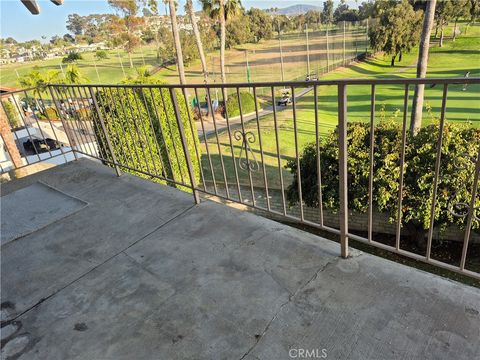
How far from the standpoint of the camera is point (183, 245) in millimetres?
2314

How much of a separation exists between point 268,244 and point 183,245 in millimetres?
621

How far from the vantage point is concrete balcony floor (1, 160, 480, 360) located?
147 cm

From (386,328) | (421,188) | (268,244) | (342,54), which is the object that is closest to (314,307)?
(386,328)

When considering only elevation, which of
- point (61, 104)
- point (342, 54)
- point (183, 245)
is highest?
point (61, 104)

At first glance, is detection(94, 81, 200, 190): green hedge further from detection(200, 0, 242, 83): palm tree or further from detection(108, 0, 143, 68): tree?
detection(108, 0, 143, 68): tree

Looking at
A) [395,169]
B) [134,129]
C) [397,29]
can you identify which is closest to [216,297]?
[134,129]

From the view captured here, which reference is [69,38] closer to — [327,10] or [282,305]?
[327,10]

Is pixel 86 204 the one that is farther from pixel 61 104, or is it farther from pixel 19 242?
pixel 61 104

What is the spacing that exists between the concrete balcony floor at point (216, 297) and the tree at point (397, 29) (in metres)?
36.0

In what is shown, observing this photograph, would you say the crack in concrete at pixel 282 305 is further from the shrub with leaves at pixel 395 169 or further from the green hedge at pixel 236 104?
the green hedge at pixel 236 104

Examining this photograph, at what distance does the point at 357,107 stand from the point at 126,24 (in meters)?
36.1

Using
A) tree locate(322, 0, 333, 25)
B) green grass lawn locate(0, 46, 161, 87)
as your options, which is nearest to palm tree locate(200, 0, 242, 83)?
green grass lawn locate(0, 46, 161, 87)

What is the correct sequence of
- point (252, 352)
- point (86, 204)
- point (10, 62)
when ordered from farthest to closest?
1. point (10, 62)
2. point (86, 204)
3. point (252, 352)

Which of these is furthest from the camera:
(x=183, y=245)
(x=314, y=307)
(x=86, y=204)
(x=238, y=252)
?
(x=86, y=204)
